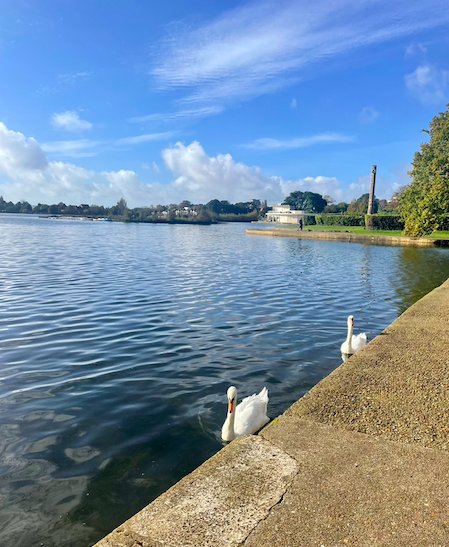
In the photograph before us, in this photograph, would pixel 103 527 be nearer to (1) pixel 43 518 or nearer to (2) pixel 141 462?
(1) pixel 43 518

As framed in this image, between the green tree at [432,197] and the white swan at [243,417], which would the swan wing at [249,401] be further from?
the green tree at [432,197]

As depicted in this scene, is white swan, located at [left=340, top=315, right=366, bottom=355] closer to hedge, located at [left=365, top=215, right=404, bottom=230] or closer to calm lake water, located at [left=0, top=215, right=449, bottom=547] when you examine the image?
calm lake water, located at [left=0, top=215, right=449, bottom=547]

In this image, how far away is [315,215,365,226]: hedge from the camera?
69188 mm

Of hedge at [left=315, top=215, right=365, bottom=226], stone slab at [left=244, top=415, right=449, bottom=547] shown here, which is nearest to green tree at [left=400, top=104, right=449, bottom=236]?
hedge at [left=315, top=215, right=365, bottom=226]

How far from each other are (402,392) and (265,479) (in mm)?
2512

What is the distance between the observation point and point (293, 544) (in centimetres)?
269

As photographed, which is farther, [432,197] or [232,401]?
[432,197]

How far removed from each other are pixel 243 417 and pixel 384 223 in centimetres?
5541

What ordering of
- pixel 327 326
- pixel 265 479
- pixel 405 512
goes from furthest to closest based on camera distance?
pixel 327 326
pixel 265 479
pixel 405 512

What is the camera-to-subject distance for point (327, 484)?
10.8 feet

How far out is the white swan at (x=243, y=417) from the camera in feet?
16.2

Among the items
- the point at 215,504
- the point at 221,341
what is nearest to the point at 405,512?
the point at 215,504

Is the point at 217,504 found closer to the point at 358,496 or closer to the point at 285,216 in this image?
the point at 358,496

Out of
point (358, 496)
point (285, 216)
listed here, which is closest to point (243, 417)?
point (358, 496)
